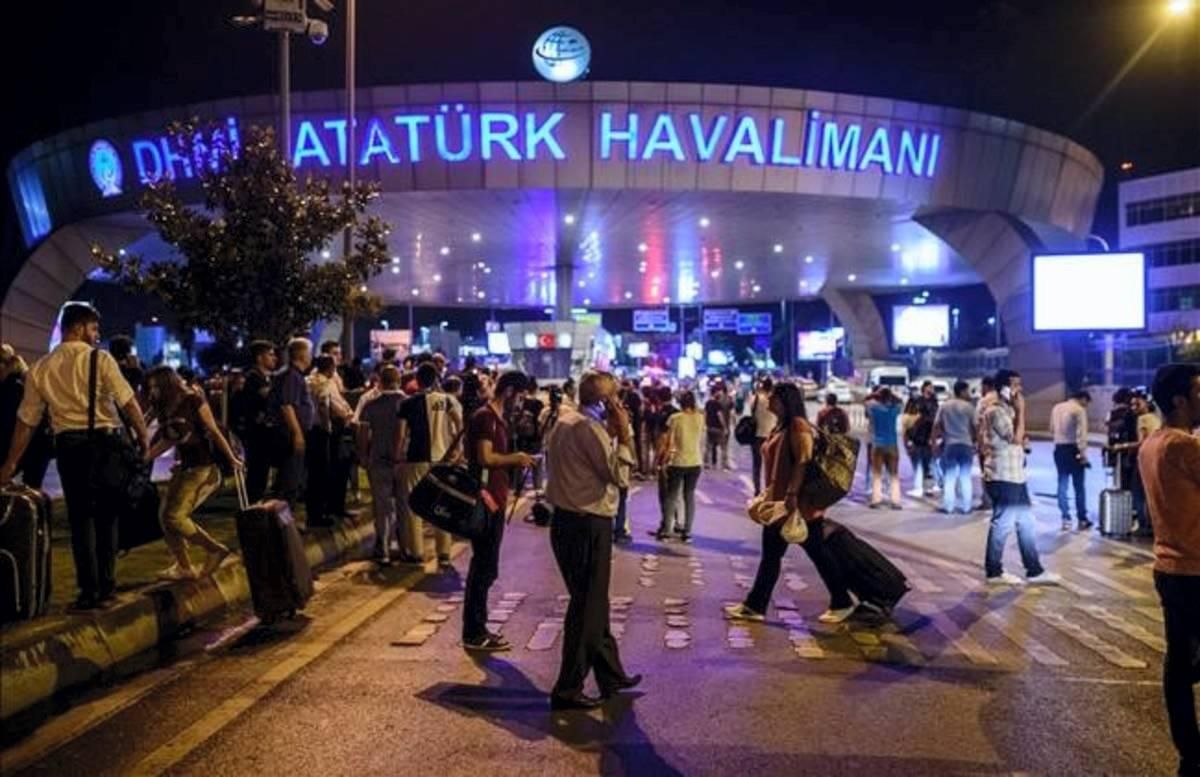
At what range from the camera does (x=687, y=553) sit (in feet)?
38.4

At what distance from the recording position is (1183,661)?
4789mm

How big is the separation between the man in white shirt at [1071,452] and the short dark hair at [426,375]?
8.63m

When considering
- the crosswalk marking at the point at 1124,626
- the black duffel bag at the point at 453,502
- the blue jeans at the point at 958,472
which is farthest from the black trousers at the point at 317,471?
the blue jeans at the point at 958,472

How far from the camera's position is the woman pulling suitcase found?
7.94 meters

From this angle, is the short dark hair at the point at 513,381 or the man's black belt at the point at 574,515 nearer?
the man's black belt at the point at 574,515

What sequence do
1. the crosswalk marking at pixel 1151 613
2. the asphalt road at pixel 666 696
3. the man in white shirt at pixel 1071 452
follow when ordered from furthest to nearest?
1. the man in white shirt at pixel 1071 452
2. the crosswalk marking at pixel 1151 613
3. the asphalt road at pixel 666 696

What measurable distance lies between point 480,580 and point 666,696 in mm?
1678

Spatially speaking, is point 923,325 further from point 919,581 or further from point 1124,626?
point 1124,626

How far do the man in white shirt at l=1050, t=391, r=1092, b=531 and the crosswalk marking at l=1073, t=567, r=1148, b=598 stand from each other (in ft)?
11.0

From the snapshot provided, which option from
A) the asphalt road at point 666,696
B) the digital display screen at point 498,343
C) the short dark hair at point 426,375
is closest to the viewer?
the asphalt road at point 666,696

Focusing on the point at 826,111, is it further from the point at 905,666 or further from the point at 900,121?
the point at 905,666

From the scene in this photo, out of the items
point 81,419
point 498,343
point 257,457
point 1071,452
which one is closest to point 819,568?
point 81,419

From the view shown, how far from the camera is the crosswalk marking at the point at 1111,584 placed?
9.61 meters

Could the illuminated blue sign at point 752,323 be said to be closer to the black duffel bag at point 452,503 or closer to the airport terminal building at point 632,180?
the airport terminal building at point 632,180
